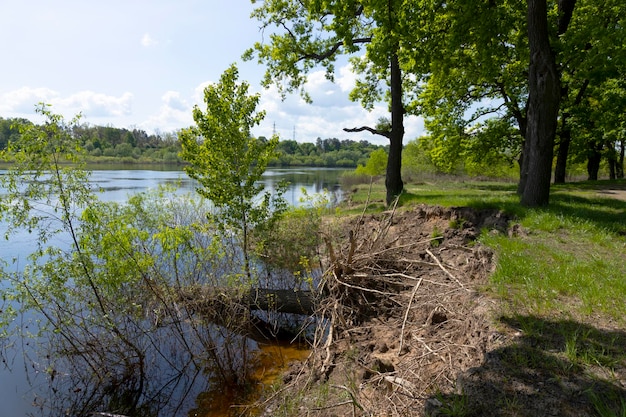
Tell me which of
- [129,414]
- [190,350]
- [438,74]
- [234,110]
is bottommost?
[129,414]

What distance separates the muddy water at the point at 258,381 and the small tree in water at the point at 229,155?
2202 mm

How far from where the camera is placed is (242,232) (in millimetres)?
9664

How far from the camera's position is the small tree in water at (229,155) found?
30.1 feet

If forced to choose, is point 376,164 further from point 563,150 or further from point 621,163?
point 563,150

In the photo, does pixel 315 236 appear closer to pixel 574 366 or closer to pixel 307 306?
pixel 307 306

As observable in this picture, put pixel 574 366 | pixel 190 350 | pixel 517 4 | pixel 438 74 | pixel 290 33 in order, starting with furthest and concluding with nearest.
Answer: pixel 290 33, pixel 438 74, pixel 517 4, pixel 190 350, pixel 574 366

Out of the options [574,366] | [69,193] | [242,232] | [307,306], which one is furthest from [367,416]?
[242,232]

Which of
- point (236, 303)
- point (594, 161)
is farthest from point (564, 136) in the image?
point (236, 303)

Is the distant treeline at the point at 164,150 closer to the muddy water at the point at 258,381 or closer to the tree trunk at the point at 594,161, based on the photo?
the tree trunk at the point at 594,161

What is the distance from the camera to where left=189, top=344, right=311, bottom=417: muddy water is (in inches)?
239

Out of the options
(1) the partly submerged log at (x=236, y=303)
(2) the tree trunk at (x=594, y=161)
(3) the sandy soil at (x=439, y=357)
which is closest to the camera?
(3) the sandy soil at (x=439, y=357)

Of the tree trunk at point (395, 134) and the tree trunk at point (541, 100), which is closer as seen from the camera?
the tree trunk at point (541, 100)

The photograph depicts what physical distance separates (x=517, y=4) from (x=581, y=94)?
413 inches

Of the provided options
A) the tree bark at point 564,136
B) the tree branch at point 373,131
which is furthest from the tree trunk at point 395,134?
the tree bark at point 564,136
